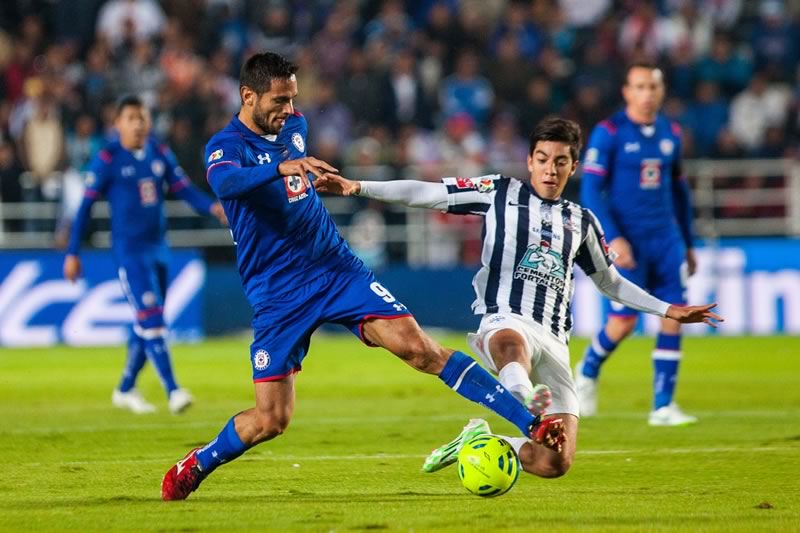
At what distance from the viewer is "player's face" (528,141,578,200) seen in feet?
22.9

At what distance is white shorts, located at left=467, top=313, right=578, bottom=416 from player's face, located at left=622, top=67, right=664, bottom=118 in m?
3.43

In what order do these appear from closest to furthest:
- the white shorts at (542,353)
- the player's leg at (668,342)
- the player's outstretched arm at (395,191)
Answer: the player's outstretched arm at (395,191), the white shorts at (542,353), the player's leg at (668,342)

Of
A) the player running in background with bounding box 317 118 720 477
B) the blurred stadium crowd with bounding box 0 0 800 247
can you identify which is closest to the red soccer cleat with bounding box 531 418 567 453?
the player running in background with bounding box 317 118 720 477

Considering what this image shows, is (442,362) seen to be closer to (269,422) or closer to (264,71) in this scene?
(269,422)

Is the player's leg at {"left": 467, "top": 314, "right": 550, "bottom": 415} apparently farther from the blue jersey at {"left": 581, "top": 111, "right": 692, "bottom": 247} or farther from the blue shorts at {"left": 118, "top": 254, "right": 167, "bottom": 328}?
the blue shorts at {"left": 118, "top": 254, "right": 167, "bottom": 328}

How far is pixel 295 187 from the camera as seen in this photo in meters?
6.63

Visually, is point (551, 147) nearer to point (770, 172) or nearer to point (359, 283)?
point (359, 283)

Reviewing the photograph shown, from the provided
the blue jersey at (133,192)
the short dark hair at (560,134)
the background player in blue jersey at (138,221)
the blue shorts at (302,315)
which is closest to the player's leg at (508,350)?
the blue shorts at (302,315)

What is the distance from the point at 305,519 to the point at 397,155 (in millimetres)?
13272

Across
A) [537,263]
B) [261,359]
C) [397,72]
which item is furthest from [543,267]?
[397,72]

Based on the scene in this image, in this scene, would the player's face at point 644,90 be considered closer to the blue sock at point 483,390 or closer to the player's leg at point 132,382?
the blue sock at point 483,390

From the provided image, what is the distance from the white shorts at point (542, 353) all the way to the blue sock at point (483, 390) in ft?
1.51

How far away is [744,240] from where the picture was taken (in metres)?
17.8

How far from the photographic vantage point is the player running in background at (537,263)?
6844 millimetres
